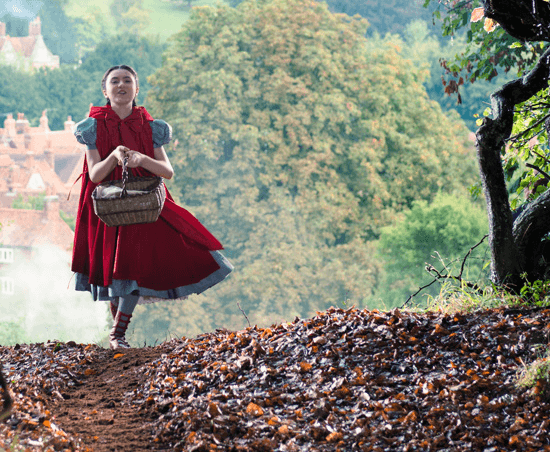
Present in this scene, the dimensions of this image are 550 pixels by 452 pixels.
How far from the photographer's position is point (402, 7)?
1698 inches

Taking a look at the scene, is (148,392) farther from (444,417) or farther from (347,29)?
(347,29)

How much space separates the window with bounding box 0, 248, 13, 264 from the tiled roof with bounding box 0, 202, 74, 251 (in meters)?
0.32

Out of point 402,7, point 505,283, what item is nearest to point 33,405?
point 505,283

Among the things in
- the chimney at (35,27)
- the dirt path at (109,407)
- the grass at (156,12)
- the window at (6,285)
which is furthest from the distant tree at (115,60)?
the dirt path at (109,407)

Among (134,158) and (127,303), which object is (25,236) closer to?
(127,303)

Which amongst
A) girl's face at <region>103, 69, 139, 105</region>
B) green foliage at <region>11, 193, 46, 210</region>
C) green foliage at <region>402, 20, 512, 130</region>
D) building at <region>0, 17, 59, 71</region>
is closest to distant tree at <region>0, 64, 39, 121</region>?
green foliage at <region>11, 193, 46, 210</region>

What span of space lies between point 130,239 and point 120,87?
1134 mm

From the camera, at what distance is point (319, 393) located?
3660mm

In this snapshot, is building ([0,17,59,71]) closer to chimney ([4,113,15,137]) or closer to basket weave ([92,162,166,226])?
chimney ([4,113,15,137])

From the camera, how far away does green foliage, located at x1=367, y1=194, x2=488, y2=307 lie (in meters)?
19.5

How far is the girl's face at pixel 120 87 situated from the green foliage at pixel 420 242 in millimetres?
14602

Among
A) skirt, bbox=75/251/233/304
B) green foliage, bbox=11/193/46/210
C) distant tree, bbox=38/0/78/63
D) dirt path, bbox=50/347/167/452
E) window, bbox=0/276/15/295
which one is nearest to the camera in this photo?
dirt path, bbox=50/347/167/452

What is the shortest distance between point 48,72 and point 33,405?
38513mm

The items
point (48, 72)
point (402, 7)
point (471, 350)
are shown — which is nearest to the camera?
point (471, 350)
